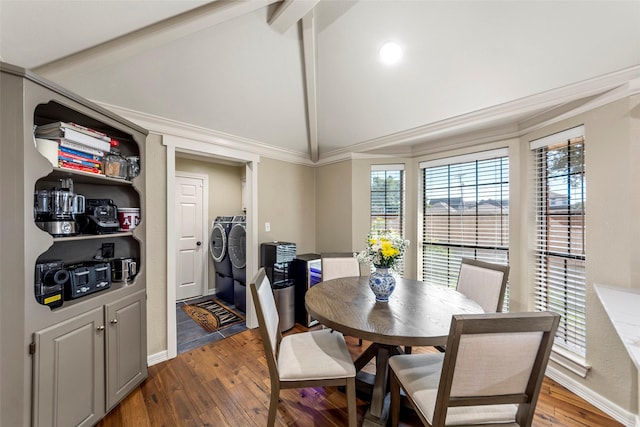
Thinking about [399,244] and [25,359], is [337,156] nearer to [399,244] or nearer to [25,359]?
[399,244]

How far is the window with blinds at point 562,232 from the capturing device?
1.93 metres

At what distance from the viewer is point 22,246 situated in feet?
3.86

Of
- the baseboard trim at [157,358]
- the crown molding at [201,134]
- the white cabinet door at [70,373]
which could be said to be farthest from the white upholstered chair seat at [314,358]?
the crown molding at [201,134]

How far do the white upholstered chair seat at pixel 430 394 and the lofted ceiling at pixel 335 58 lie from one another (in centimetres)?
217

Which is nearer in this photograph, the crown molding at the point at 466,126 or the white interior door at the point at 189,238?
the crown molding at the point at 466,126

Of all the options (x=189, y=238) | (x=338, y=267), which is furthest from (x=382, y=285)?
(x=189, y=238)

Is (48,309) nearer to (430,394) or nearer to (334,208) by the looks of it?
(430,394)

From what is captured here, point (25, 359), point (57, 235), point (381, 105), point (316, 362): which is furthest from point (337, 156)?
point (25, 359)

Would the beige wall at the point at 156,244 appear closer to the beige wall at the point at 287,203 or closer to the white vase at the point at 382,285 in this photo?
the beige wall at the point at 287,203

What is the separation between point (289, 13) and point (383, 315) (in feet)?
6.90

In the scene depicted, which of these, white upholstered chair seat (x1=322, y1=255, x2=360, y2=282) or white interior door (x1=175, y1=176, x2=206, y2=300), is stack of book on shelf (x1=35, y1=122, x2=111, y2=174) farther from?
white interior door (x1=175, y1=176, x2=206, y2=300)

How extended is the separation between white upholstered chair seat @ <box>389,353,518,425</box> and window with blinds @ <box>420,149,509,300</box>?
1627 millimetres

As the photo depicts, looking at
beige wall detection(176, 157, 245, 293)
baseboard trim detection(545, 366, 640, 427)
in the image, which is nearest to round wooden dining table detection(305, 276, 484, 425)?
baseboard trim detection(545, 366, 640, 427)

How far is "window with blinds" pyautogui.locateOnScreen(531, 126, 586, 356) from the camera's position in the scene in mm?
1926
